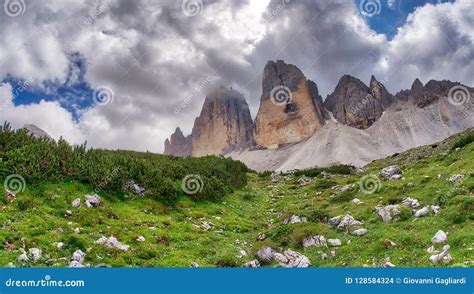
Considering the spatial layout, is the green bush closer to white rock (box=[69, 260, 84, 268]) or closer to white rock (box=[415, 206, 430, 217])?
white rock (box=[69, 260, 84, 268])

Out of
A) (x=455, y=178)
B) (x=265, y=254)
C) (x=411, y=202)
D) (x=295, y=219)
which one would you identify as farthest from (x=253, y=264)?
(x=455, y=178)

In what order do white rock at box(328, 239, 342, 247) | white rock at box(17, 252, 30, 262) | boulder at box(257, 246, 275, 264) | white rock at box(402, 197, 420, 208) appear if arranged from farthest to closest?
white rock at box(402, 197, 420, 208) < white rock at box(328, 239, 342, 247) < boulder at box(257, 246, 275, 264) < white rock at box(17, 252, 30, 262)

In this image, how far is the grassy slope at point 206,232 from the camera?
1561cm

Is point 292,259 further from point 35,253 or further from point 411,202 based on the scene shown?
point 35,253

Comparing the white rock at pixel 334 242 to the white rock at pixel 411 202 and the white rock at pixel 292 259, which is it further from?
the white rock at pixel 411 202

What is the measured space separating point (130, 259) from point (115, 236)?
9.58 ft

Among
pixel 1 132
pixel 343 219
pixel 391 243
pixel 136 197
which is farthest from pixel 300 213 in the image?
pixel 1 132

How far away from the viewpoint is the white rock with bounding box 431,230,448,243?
50.4ft

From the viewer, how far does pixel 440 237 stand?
15484 mm

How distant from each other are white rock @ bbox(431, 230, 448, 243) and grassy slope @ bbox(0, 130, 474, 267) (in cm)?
26

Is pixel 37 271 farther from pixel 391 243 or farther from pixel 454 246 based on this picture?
pixel 454 246

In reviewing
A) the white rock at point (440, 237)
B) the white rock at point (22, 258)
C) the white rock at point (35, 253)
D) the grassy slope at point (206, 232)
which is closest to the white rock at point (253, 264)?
the grassy slope at point (206, 232)

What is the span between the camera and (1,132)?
2509 centimetres

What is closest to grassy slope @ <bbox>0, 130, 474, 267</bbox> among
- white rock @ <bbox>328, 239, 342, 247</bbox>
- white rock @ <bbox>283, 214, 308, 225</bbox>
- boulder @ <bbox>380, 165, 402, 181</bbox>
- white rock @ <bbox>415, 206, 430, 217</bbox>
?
white rock @ <bbox>328, 239, 342, 247</bbox>
